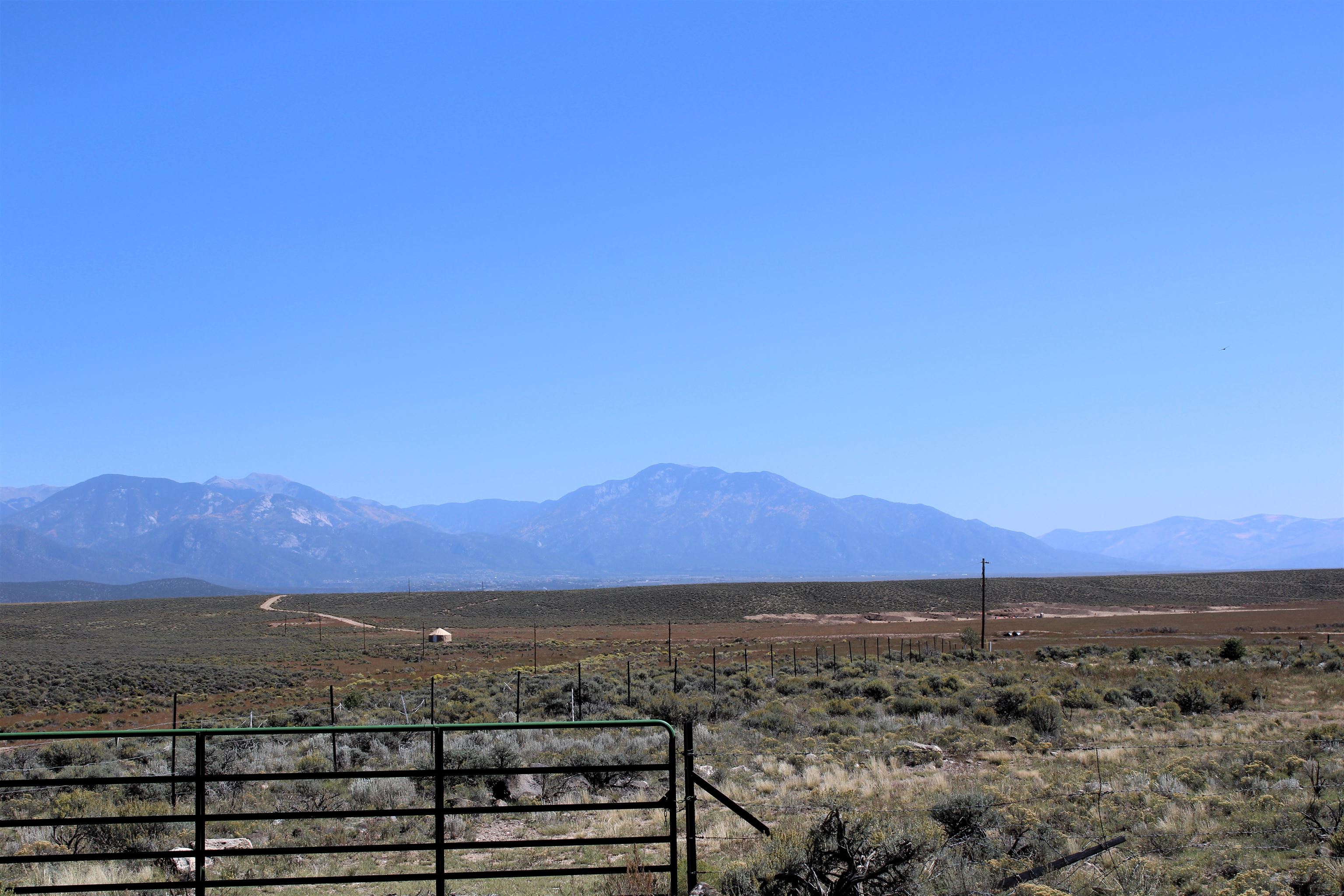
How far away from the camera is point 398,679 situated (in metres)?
43.0

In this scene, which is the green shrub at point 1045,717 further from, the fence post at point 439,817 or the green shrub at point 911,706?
the fence post at point 439,817

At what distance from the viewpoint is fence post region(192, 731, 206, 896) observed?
21.0 ft

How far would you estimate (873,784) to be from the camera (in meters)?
13.5

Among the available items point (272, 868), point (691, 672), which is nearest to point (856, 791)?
point (272, 868)

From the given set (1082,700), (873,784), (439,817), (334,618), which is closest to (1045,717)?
(1082,700)

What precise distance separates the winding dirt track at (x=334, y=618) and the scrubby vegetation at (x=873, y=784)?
62980mm

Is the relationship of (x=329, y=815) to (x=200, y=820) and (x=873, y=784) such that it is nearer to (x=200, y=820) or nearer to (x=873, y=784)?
(x=200, y=820)

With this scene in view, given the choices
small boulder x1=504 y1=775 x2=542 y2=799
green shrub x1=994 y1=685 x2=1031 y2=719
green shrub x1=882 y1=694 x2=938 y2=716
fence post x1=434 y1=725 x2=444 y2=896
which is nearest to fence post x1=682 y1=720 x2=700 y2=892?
fence post x1=434 y1=725 x2=444 y2=896

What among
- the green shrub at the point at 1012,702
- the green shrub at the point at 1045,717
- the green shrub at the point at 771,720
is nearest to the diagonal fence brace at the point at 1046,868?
the green shrub at the point at 1045,717

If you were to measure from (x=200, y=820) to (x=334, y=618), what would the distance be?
10362cm

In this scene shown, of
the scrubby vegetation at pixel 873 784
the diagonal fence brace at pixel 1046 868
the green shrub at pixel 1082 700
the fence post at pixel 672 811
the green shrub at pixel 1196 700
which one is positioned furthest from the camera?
the green shrub at pixel 1082 700

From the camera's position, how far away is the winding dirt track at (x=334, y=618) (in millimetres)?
88812

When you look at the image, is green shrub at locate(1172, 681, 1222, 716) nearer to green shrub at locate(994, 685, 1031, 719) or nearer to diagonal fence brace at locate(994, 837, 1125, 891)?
green shrub at locate(994, 685, 1031, 719)

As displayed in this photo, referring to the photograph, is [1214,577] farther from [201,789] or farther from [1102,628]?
[201,789]
